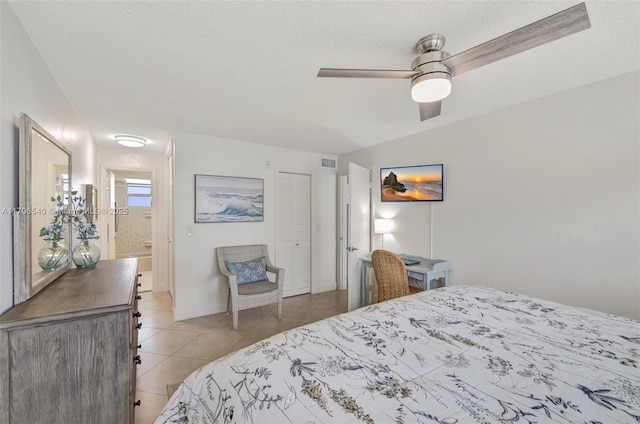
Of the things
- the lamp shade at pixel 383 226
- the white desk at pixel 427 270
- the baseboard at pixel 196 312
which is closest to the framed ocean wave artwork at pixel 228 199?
the baseboard at pixel 196 312

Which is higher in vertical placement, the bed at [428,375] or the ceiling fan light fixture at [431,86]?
the ceiling fan light fixture at [431,86]

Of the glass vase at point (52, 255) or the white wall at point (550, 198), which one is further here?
the white wall at point (550, 198)

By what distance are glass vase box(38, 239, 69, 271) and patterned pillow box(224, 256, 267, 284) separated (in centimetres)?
187

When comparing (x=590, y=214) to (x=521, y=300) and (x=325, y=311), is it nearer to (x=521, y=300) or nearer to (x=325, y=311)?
(x=521, y=300)

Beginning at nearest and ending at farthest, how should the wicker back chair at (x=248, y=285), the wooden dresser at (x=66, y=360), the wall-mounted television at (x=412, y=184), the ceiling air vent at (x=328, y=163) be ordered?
the wooden dresser at (x=66, y=360) → the wicker back chair at (x=248, y=285) → the wall-mounted television at (x=412, y=184) → the ceiling air vent at (x=328, y=163)

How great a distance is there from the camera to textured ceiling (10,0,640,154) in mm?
1452

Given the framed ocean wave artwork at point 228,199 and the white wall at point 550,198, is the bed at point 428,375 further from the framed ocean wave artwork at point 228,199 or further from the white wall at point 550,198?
the framed ocean wave artwork at point 228,199

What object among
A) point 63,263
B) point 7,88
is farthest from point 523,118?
point 63,263

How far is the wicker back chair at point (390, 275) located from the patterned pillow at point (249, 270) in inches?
59.1

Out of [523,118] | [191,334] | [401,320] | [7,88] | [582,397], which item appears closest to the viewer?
[582,397]

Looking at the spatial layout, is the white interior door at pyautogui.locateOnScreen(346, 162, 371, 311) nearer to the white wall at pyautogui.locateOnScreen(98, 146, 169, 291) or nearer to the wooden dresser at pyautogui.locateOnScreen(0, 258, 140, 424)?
the wooden dresser at pyautogui.locateOnScreen(0, 258, 140, 424)

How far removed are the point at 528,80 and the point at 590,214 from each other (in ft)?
4.10

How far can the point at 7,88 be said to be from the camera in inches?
48.8

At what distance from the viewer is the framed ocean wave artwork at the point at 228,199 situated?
11.8 ft
